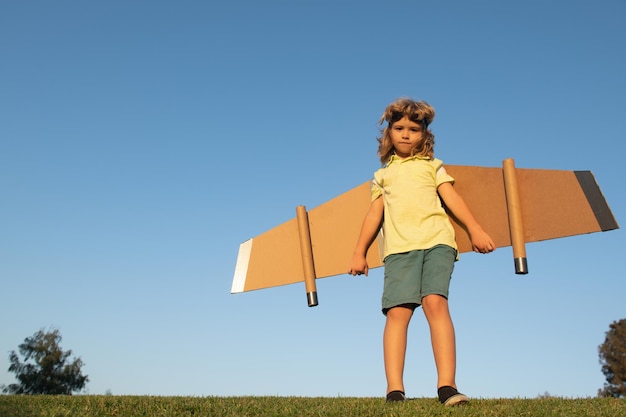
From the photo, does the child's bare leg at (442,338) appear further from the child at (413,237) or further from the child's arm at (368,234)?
the child's arm at (368,234)

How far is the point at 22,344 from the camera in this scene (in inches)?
1019

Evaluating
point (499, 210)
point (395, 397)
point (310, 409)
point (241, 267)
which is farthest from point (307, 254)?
point (310, 409)

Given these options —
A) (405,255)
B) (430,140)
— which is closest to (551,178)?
(430,140)

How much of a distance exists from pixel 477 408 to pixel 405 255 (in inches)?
45.0

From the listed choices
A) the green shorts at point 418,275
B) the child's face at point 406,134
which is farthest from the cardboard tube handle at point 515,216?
the child's face at point 406,134

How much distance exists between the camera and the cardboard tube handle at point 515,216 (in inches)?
191

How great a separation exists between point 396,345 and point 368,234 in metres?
0.98

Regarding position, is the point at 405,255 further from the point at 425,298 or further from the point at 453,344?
the point at 453,344

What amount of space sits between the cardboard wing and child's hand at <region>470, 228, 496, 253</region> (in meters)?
0.29

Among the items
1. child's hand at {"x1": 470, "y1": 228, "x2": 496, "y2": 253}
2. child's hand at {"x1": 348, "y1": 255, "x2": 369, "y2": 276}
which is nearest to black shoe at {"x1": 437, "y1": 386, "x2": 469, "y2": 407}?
child's hand at {"x1": 470, "y1": 228, "x2": 496, "y2": 253}

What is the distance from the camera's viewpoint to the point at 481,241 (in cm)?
454

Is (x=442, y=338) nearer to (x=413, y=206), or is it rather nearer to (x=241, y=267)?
(x=413, y=206)

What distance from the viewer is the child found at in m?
4.12

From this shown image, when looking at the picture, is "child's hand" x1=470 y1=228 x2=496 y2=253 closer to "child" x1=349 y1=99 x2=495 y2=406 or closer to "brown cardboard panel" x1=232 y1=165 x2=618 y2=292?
"child" x1=349 y1=99 x2=495 y2=406
